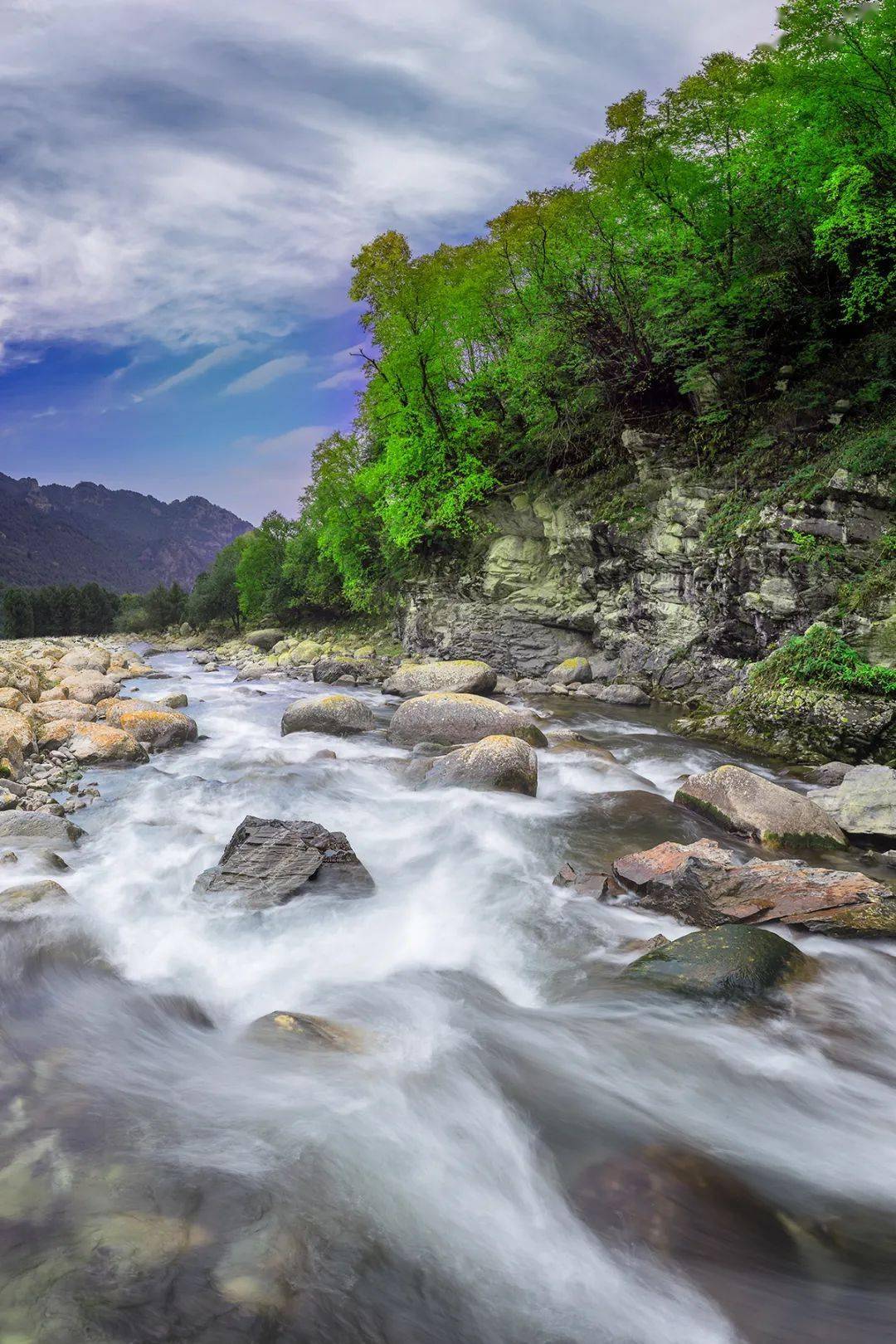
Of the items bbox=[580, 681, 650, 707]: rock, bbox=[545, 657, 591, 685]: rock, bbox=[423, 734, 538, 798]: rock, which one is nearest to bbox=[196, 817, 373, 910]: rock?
→ bbox=[423, 734, 538, 798]: rock

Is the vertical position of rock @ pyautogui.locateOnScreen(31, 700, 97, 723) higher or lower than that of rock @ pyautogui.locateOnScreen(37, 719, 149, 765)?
higher

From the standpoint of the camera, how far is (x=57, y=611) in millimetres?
76500

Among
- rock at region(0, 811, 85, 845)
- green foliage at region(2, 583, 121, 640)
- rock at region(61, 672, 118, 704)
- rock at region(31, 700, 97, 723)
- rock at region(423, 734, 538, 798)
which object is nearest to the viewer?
rock at region(0, 811, 85, 845)

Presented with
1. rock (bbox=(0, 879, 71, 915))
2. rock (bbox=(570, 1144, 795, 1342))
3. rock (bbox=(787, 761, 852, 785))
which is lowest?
rock (bbox=(787, 761, 852, 785))

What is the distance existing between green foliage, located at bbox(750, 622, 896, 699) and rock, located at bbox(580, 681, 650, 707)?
3967 mm

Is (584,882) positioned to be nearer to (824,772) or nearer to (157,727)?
(824,772)

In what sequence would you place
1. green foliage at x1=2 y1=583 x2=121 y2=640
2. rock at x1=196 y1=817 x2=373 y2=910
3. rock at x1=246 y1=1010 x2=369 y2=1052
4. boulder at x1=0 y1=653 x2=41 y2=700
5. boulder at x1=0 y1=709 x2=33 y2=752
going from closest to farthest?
rock at x1=246 y1=1010 x2=369 y2=1052, rock at x1=196 y1=817 x2=373 y2=910, boulder at x1=0 y1=709 x2=33 y2=752, boulder at x1=0 y1=653 x2=41 y2=700, green foliage at x1=2 y1=583 x2=121 y2=640

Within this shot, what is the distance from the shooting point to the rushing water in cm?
205

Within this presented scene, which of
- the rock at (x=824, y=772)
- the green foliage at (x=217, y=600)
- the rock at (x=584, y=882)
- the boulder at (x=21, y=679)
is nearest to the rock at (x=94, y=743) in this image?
the boulder at (x=21, y=679)

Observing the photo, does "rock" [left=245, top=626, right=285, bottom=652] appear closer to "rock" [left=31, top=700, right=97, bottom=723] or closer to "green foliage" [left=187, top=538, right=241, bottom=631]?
"green foliage" [left=187, top=538, right=241, bottom=631]

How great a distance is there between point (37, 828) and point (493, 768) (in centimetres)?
551

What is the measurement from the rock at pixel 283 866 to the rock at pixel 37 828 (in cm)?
194

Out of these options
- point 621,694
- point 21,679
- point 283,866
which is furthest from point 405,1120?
point 21,679

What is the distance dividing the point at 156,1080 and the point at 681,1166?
2.63 metres
